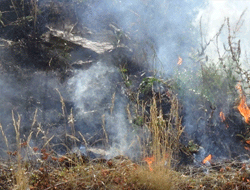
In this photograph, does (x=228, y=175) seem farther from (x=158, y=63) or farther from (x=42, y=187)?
(x=158, y=63)

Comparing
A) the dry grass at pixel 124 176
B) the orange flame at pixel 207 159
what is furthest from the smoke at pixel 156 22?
the dry grass at pixel 124 176

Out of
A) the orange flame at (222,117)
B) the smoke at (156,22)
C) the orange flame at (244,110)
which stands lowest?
the orange flame at (222,117)

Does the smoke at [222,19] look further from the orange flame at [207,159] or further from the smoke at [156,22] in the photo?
the orange flame at [207,159]

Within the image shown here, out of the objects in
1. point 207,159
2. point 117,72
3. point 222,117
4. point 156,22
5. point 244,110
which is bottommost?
point 207,159

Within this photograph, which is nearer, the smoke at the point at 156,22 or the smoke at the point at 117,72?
the smoke at the point at 117,72

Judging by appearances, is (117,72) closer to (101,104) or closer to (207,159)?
(101,104)

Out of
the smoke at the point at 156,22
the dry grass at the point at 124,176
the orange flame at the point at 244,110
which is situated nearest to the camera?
the dry grass at the point at 124,176

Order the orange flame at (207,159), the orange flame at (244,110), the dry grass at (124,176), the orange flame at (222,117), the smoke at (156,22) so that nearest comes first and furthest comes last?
the dry grass at (124,176) < the orange flame at (207,159) < the orange flame at (244,110) < the orange flame at (222,117) < the smoke at (156,22)

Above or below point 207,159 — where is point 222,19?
above

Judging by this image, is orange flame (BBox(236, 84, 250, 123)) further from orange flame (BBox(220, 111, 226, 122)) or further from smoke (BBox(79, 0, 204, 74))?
smoke (BBox(79, 0, 204, 74))

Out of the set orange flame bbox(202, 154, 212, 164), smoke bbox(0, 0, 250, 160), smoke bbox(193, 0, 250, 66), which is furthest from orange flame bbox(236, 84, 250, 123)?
smoke bbox(193, 0, 250, 66)

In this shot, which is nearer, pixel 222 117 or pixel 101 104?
pixel 101 104

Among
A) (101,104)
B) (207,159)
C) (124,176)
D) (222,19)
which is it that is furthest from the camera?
(222,19)

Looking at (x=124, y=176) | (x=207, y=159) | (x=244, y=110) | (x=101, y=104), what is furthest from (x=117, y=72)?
(x=124, y=176)
